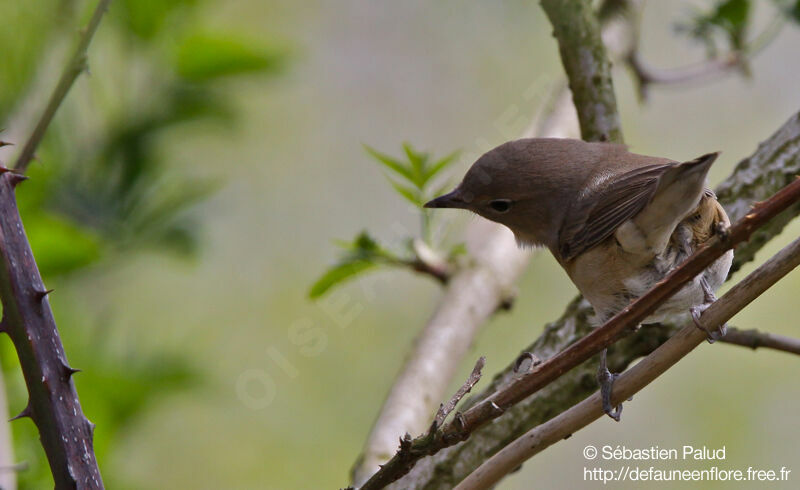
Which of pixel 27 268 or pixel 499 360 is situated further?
pixel 499 360

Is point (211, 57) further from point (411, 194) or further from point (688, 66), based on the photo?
point (688, 66)

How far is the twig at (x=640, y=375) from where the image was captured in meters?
1.40

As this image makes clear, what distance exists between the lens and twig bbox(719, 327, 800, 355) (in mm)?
2100

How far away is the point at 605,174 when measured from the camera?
2.65 meters

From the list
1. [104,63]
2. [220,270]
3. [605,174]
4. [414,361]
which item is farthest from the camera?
[220,270]

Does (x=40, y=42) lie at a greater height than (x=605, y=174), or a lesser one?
lesser

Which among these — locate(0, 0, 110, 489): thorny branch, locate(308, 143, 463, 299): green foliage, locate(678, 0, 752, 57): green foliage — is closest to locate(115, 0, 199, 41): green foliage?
locate(308, 143, 463, 299): green foliage

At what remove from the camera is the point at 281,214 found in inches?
254

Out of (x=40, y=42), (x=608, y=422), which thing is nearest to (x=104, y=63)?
(x=40, y=42)

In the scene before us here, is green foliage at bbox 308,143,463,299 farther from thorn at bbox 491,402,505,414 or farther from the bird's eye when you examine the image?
thorn at bbox 491,402,505,414

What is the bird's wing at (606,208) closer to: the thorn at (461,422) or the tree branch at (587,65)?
the tree branch at (587,65)

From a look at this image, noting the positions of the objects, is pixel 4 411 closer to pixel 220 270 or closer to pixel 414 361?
pixel 414 361

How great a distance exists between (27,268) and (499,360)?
13.4ft

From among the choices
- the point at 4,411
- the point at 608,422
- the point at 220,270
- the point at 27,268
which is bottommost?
the point at 4,411
